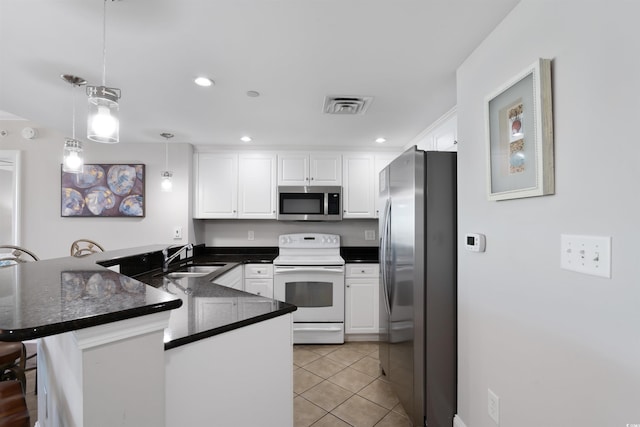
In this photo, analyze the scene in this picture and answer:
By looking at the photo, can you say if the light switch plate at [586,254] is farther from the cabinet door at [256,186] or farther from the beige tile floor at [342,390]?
the cabinet door at [256,186]

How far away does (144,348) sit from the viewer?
2.34 feet

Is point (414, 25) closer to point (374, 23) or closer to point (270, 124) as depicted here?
point (374, 23)

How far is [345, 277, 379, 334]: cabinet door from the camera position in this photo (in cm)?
304

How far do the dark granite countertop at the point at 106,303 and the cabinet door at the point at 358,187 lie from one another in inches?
82.9

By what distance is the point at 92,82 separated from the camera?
1.79 m

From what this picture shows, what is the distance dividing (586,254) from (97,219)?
418 cm

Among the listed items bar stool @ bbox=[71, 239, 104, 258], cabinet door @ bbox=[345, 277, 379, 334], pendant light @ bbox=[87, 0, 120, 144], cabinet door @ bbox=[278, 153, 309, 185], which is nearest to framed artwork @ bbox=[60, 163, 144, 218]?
bar stool @ bbox=[71, 239, 104, 258]

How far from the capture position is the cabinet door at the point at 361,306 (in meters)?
3.04

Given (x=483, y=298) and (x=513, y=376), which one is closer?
(x=513, y=376)

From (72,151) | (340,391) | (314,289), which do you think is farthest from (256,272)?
(72,151)

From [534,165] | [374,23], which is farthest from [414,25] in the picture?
[534,165]

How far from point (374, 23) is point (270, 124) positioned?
1.55 meters

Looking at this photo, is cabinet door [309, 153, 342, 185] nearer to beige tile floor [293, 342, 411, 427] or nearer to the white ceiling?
the white ceiling

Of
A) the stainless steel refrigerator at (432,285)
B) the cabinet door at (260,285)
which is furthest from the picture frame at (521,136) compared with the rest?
the cabinet door at (260,285)
